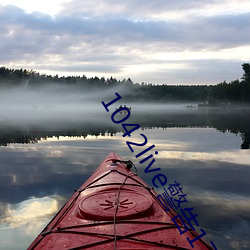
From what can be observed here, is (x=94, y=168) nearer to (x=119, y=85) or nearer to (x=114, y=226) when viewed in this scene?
(x=114, y=226)

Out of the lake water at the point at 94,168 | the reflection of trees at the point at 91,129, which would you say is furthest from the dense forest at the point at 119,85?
the lake water at the point at 94,168

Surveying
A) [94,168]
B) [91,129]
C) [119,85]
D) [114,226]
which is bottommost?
[94,168]

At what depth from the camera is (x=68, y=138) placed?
22.0m

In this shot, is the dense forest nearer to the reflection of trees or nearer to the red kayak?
the reflection of trees

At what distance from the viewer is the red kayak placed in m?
4.33

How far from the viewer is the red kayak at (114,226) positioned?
14.2 feet

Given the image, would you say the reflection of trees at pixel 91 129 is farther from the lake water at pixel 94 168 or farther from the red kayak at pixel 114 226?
the red kayak at pixel 114 226

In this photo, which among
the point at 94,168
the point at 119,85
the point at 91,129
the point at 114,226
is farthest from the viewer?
the point at 119,85

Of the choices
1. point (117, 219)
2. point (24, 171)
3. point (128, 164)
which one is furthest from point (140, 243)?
point (24, 171)

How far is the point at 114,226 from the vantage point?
14.9 ft

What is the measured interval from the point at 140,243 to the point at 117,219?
31.8 inches

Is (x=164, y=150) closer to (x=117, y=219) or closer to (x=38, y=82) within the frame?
(x=117, y=219)

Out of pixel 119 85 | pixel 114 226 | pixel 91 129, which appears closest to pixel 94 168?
pixel 114 226

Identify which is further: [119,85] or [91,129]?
[119,85]
